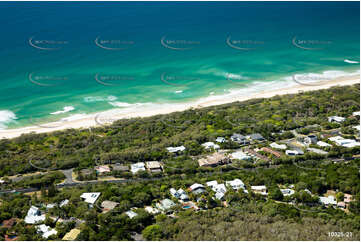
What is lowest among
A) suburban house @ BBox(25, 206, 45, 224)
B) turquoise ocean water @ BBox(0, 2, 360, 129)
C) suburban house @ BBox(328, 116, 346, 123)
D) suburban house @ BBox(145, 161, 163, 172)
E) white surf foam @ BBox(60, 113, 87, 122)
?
suburban house @ BBox(25, 206, 45, 224)

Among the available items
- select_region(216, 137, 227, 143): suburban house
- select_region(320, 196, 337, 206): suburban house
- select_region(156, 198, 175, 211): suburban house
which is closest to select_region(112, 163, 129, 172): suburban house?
select_region(156, 198, 175, 211): suburban house

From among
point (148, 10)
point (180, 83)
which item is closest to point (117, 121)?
point (180, 83)

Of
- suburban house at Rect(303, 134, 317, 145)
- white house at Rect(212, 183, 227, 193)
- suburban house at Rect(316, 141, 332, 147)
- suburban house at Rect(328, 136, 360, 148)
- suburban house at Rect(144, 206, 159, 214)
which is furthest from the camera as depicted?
suburban house at Rect(303, 134, 317, 145)

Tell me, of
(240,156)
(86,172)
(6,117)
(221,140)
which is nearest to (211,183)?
(240,156)

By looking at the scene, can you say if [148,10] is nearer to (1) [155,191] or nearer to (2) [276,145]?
(2) [276,145]

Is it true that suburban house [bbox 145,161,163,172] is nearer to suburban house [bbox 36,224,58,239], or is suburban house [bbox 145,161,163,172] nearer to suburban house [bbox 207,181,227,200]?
suburban house [bbox 207,181,227,200]

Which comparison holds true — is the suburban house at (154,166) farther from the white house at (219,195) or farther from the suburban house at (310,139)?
the suburban house at (310,139)
